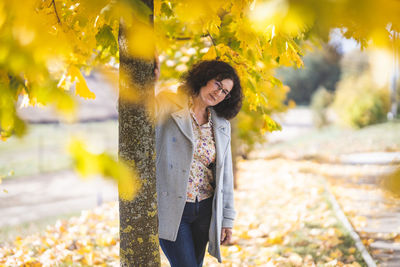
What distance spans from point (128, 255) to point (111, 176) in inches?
54.9

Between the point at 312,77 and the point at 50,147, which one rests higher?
the point at 312,77

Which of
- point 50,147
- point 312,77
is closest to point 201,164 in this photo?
point 50,147

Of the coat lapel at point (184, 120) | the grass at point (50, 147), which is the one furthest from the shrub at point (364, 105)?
the coat lapel at point (184, 120)

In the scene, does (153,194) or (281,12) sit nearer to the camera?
(281,12)

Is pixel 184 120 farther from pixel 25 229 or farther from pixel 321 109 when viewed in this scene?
pixel 321 109

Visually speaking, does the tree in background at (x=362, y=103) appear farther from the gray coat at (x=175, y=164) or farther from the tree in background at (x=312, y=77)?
the gray coat at (x=175, y=164)

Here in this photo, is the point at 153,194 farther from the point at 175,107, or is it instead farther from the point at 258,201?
the point at 258,201

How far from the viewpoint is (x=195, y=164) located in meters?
2.49

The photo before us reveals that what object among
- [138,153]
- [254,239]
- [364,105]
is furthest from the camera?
[364,105]

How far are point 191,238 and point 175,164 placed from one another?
1.79 feet

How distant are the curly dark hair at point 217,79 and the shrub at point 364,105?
20.2m

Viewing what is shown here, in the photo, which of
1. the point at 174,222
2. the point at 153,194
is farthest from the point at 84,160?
the point at 174,222

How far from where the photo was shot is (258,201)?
6672mm

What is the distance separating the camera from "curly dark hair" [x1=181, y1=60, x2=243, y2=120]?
8.48 feet
